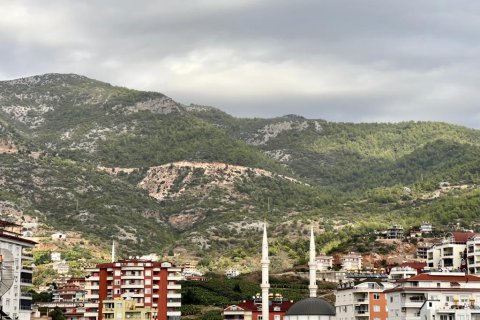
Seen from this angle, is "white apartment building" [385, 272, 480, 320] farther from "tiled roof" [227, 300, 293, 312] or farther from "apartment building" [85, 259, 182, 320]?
"apartment building" [85, 259, 182, 320]

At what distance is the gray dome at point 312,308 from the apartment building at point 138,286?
31.8 meters

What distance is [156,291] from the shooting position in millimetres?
168875

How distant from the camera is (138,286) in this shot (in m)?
168

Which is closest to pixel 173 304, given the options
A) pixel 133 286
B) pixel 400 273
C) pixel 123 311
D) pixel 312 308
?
pixel 133 286

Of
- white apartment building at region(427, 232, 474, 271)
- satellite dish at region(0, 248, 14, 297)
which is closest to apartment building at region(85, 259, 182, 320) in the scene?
white apartment building at region(427, 232, 474, 271)

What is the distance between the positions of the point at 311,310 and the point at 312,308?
11.8 inches

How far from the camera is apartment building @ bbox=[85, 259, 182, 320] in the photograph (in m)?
167

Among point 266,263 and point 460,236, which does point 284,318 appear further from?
point 460,236

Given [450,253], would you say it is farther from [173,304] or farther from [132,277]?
[132,277]

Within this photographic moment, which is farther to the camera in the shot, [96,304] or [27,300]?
[96,304]

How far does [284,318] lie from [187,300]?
50051mm

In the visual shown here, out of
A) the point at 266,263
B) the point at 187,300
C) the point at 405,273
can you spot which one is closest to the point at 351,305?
the point at 405,273

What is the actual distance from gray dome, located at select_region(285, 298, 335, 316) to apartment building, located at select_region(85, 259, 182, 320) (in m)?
31.8

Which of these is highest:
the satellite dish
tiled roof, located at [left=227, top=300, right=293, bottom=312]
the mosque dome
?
tiled roof, located at [left=227, top=300, right=293, bottom=312]
